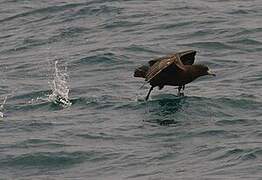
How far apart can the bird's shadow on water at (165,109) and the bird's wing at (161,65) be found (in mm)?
592

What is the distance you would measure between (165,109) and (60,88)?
2554 millimetres

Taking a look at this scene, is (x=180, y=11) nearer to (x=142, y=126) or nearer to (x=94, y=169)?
(x=142, y=126)

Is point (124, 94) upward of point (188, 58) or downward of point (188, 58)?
downward

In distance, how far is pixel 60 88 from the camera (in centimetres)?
1739

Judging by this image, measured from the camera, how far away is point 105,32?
23.2 m

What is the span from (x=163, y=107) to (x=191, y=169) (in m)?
3.75

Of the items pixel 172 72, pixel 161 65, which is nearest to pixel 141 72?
pixel 172 72

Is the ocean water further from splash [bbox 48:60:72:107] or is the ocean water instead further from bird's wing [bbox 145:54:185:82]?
bird's wing [bbox 145:54:185:82]

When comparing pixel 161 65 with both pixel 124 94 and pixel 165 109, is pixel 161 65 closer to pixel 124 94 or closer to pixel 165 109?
pixel 165 109

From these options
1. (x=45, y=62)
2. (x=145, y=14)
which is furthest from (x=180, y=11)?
(x=45, y=62)

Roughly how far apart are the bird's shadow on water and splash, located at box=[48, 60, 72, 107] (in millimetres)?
1562

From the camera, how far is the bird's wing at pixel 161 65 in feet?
50.5

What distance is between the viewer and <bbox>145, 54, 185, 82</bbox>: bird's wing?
606 inches

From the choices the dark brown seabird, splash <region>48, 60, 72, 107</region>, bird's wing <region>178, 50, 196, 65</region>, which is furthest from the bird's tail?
splash <region>48, 60, 72, 107</region>
